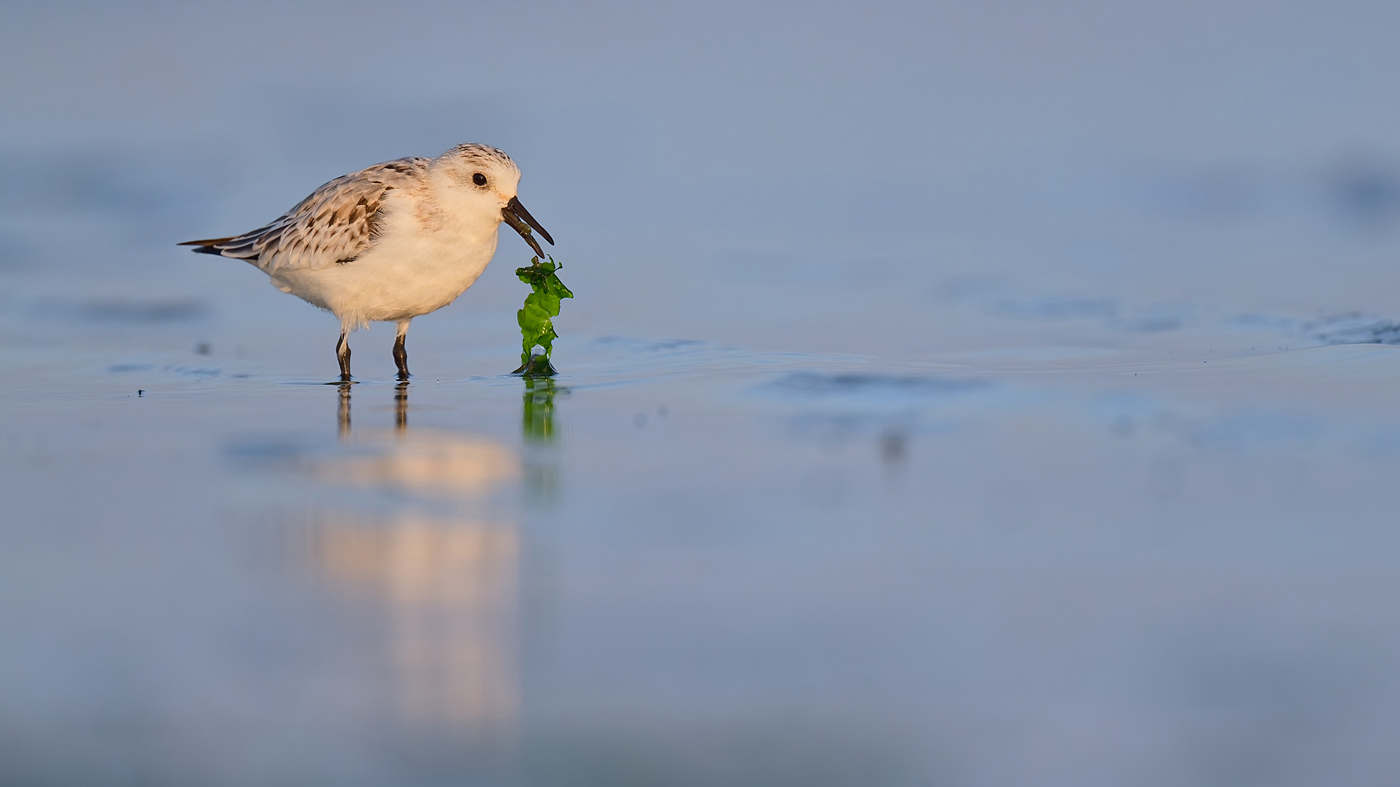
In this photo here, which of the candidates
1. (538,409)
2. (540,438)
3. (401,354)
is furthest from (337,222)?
(540,438)

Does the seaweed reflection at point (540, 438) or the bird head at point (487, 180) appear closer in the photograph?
the seaweed reflection at point (540, 438)

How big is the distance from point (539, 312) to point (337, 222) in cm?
132

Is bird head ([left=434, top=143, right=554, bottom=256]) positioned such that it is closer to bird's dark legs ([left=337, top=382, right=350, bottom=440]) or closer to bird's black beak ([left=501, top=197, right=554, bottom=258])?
bird's black beak ([left=501, top=197, right=554, bottom=258])

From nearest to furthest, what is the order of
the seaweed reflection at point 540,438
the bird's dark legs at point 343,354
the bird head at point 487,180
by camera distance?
1. the seaweed reflection at point 540,438
2. the bird head at point 487,180
3. the bird's dark legs at point 343,354

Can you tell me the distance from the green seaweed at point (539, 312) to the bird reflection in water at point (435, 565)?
213 cm

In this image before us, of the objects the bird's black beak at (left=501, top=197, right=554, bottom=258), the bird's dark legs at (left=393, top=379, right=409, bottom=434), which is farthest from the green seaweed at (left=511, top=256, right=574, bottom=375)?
the bird's dark legs at (left=393, top=379, right=409, bottom=434)

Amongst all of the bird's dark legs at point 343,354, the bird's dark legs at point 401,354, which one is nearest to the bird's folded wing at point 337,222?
the bird's dark legs at point 343,354

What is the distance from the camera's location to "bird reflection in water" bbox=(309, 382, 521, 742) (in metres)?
2.93

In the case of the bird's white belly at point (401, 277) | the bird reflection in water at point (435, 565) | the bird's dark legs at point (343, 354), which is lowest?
the bird reflection in water at point (435, 565)

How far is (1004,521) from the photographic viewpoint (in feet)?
14.4

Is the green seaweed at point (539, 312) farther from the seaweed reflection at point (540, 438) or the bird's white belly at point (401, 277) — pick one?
the bird's white belly at point (401, 277)

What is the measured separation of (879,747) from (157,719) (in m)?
1.46

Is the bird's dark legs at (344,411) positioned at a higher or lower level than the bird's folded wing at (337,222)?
lower

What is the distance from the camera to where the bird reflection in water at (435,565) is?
2934 mm
